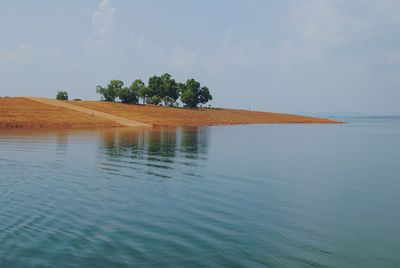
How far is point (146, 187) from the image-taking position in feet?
80.5

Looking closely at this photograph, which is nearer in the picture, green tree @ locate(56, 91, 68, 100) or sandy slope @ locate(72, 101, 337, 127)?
sandy slope @ locate(72, 101, 337, 127)

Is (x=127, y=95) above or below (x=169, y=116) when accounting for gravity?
above

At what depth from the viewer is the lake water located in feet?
44.1

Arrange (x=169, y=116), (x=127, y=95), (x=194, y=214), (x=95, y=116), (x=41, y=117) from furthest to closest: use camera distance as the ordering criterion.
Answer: (x=127, y=95) < (x=169, y=116) < (x=95, y=116) < (x=41, y=117) < (x=194, y=214)

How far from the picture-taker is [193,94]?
160375 mm

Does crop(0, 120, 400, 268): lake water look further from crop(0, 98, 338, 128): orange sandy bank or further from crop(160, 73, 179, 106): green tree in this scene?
crop(160, 73, 179, 106): green tree

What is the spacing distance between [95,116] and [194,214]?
87.1m

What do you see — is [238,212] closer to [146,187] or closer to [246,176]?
[146,187]

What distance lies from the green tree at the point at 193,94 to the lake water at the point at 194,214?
124802mm

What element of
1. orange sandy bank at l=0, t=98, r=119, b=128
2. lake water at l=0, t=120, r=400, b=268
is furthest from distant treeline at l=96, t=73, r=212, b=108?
lake water at l=0, t=120, r=400, b=268

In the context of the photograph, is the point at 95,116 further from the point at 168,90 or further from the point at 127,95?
the point at 168,90

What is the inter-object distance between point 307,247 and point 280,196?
850 cm

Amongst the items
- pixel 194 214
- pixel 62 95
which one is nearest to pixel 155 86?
pixel 62 95

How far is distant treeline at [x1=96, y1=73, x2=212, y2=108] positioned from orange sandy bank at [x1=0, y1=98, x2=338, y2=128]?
13.9m
